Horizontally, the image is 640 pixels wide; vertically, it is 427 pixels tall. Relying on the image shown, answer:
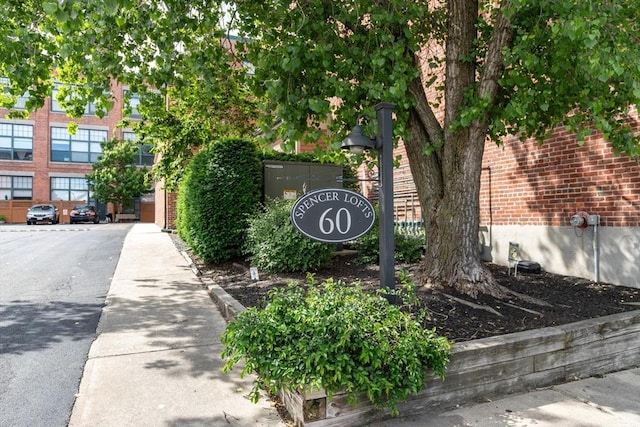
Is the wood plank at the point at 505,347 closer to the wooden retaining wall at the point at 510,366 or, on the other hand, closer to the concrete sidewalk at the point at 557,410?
the wooden retaining wall at the point at 510,366

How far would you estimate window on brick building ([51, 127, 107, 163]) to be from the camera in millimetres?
35062

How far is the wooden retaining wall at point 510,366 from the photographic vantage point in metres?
2.78

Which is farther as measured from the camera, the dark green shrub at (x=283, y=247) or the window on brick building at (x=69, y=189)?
the window on brick building at (x=69, y=189)

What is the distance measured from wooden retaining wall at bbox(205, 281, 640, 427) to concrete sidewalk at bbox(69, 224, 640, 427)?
0.28ft

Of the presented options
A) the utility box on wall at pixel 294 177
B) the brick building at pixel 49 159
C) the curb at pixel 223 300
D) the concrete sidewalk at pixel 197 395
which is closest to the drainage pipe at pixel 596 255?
the concrete sidewalk at pixel 197 395

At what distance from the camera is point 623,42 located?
3764 mm

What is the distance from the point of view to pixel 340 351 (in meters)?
2.75

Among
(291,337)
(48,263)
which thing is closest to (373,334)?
(291,337)

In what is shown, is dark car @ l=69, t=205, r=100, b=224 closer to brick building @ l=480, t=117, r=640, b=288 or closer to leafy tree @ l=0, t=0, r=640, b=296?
leafy tree @ l=0, t=0, r=640, b=296

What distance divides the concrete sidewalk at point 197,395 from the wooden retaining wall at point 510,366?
0.08 meters

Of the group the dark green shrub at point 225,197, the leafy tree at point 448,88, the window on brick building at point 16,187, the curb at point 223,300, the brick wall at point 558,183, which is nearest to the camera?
the leafy tree at point 448,88

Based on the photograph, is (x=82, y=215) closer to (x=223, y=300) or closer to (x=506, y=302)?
(x=223, y=300)

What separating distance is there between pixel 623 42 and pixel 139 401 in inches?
197

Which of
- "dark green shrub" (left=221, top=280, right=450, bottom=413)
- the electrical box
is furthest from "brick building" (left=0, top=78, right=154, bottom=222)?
"dark green shrub" (left=221, top=280, right=450, bottom=413)
